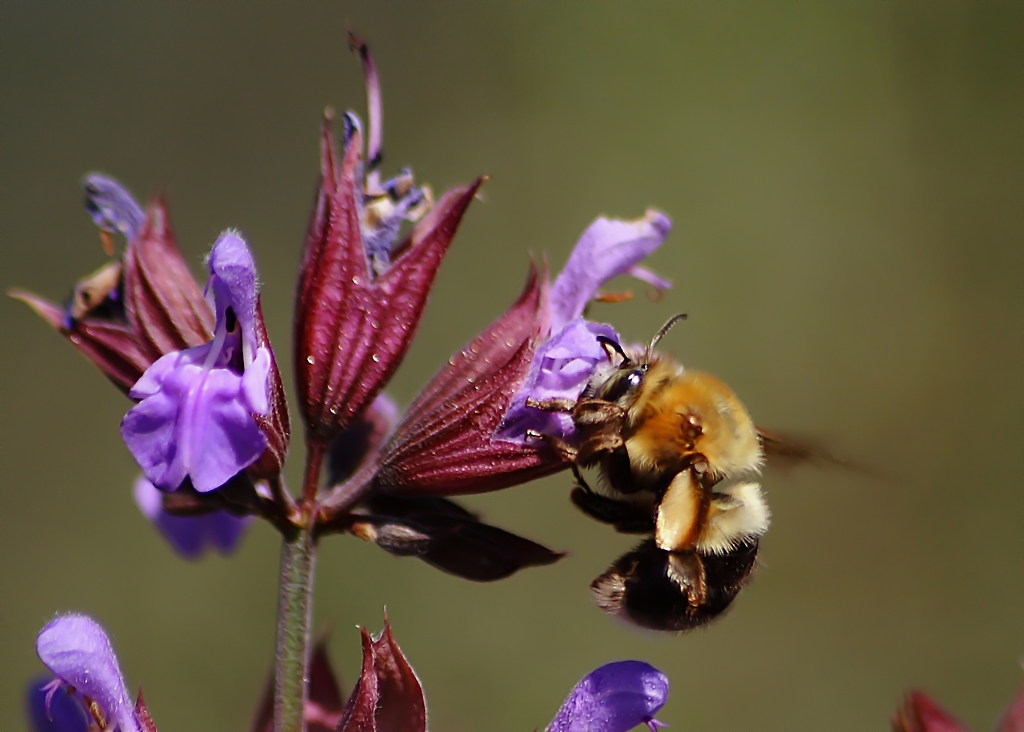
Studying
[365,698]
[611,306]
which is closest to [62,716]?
[365,698]

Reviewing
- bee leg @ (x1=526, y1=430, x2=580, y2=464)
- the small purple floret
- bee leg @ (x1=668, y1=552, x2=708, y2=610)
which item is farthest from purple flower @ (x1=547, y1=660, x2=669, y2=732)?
the small purple floret

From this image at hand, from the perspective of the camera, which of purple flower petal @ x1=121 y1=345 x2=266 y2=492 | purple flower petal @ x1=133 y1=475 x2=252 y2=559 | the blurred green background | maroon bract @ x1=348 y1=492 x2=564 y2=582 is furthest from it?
the blurred green background

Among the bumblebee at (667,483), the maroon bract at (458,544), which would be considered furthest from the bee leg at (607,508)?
the maroon bract at (458,544)

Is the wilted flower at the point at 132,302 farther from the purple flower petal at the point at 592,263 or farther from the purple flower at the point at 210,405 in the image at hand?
the purple flower petal at the point at 592,263

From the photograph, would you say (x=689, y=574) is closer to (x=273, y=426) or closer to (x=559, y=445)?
A: (x=559, y=445)

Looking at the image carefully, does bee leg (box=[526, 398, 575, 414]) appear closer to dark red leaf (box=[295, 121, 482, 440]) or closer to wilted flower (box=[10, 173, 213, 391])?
dark red leaf (box=[295, 121, 482, 440])

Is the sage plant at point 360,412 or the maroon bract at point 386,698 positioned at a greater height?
the sage plant at point 360,412

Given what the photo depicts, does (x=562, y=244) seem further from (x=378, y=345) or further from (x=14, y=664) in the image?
(x=378, y=345)

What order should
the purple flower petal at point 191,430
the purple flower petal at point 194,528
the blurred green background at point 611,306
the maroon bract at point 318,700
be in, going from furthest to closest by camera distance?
1. the blurred green background at point 611,306
2. the purple flower petal at point 194,528
3. the maroon bract at point 318,700
4. the purple flower petal at point 191,430
